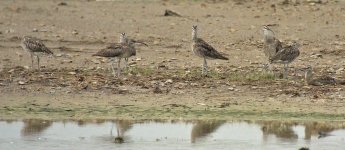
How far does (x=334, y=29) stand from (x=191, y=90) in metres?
7.62

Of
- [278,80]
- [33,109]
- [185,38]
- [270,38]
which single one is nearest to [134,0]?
[185,38]

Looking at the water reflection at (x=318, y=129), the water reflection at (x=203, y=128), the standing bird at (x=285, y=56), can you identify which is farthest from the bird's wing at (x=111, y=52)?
the water reflection at (x=318, y=129)

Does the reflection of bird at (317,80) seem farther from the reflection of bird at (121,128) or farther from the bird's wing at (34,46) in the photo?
the bird's wing at (34,46)

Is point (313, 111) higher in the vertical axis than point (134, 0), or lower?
lower

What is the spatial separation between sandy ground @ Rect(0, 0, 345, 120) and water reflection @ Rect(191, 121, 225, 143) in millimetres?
368

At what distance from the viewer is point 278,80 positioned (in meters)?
16.9

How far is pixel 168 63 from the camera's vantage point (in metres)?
19.1

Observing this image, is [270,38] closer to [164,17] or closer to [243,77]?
[243,77]

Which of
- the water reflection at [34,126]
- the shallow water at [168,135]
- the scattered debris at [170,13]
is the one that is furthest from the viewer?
the scattered debris at [170,13]

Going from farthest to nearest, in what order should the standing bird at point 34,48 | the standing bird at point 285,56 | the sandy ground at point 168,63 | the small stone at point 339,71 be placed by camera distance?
the standing bird at point 34,48 → the small stone at point 339,71 → the standing bird at point 285,56 → the sandy ground at point 168,63

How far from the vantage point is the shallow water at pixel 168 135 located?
1247 cm

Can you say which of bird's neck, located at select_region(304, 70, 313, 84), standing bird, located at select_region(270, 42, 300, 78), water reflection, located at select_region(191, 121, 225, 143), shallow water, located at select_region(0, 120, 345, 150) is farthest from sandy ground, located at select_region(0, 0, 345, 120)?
shallow water, located at select_region(0, 120, 345, 150)

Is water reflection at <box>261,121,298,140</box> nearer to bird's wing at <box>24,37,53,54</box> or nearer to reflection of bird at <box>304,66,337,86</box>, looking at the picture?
reflection of bird at <box>304,66,337,86</box>

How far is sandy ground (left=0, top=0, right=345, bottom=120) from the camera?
48.7 ft
